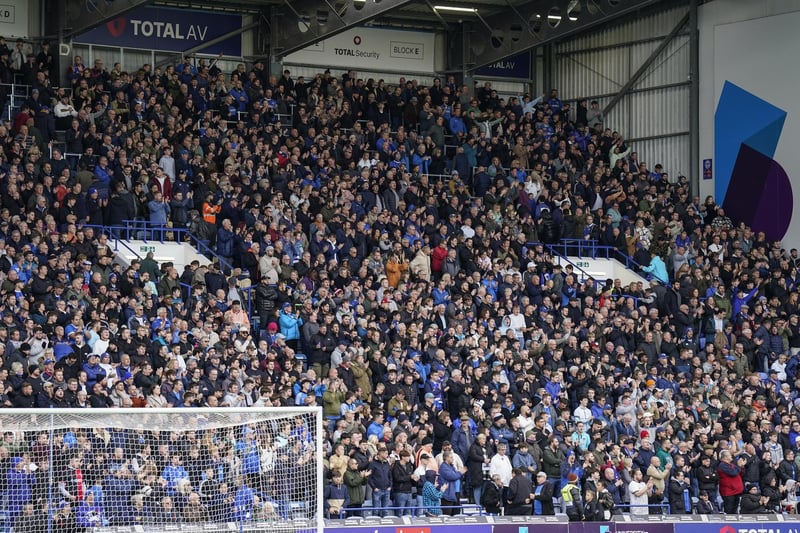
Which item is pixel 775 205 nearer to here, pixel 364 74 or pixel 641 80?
pixel 641 80

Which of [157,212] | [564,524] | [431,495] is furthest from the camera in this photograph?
[157,212]

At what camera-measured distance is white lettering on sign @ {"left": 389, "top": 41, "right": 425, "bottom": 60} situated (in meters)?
40.6

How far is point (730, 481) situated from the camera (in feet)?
85.2

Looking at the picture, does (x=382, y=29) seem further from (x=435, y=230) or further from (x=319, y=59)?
(x=435, y=230)

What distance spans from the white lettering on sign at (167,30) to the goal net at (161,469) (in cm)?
2023

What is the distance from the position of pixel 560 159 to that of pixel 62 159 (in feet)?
47.6

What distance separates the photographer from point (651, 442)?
26.6m

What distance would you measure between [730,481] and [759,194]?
13.1 m

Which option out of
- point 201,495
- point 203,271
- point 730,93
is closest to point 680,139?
point 730,93

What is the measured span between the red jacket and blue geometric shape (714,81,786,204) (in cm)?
1355

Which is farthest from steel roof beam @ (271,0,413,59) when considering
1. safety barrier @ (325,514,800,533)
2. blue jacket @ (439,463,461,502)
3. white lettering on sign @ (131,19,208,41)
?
safety barrier @ (325,514,800,533)

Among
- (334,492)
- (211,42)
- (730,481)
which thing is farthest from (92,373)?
(211,42)

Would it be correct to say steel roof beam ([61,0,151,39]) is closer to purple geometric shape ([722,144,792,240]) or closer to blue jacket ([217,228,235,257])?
blue jacket ([217,228,235,257])

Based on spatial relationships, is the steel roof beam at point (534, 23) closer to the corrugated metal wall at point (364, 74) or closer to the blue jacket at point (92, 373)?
the corrugated metal wall at point (364, 74)
